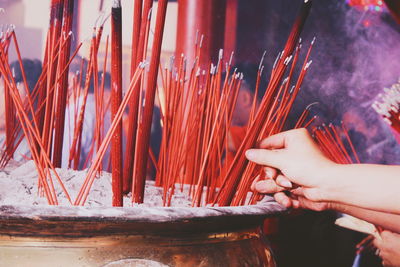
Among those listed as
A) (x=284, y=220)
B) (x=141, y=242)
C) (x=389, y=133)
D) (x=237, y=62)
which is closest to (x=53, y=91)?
(x=141, y=242)

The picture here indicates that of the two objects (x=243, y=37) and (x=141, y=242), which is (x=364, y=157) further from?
(x=141, y=242)

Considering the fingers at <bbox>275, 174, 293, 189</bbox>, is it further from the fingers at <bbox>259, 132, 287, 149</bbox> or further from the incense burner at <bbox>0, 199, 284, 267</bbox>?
the incense burner at <bbox>0, 199, 284, 267</bbox>

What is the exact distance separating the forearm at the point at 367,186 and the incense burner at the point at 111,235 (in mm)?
188

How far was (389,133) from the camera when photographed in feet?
10.2

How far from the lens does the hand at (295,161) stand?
670 mm

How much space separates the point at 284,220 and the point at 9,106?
5.99 feet

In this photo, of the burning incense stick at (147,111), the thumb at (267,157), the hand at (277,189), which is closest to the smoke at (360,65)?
the hand at (277,189)

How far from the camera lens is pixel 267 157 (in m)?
0.69

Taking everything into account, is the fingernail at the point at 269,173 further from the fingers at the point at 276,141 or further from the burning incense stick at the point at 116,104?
the burning incense stick at the point at 116,104

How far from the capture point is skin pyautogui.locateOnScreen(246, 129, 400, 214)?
2.07 feet

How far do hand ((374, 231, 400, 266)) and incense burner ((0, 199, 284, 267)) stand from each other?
929 millimetres

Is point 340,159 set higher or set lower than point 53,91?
lower

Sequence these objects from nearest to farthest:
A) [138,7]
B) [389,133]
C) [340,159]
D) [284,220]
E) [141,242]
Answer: [141,242], [138,7], [340,159], [284,220], [389,133]

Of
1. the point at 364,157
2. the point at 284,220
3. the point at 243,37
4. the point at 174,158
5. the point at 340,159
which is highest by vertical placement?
the point at 243,37
